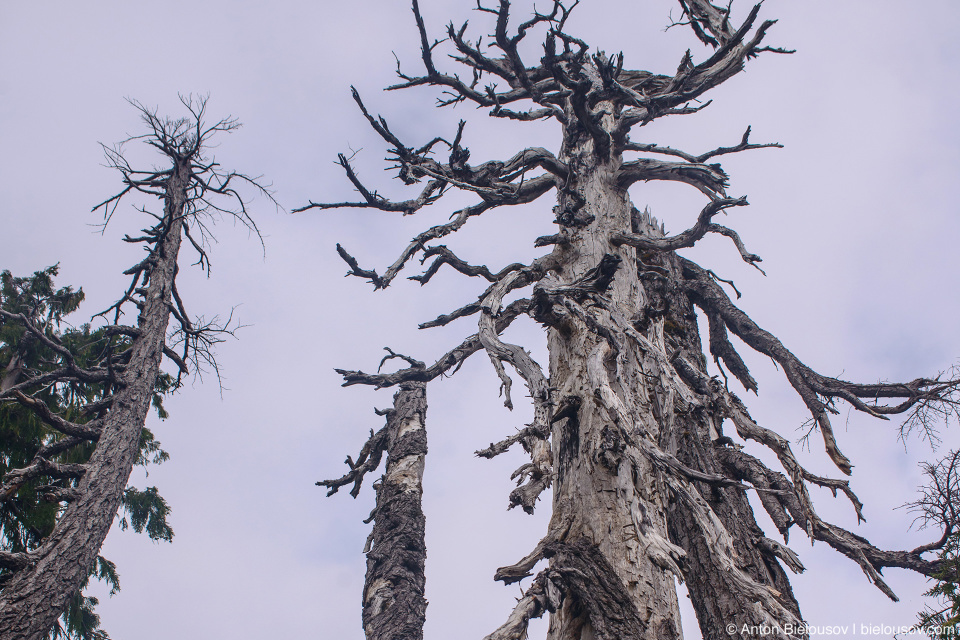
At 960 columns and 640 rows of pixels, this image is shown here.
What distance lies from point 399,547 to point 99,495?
12.3 feet

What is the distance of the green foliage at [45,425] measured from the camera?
7.86 meters

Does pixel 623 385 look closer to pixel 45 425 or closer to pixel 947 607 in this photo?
pixel 947 607

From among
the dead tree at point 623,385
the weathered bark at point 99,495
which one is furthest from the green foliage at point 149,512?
the dead tree at point 623,385

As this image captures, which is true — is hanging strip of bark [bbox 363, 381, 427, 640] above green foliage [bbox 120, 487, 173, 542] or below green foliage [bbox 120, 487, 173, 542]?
below

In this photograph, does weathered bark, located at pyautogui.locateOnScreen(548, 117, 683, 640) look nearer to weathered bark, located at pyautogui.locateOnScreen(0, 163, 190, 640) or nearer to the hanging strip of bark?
the hanging strip of bark

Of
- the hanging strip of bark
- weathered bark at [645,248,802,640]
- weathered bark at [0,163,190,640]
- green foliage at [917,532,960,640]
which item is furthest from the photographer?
weathered bark at [0,163,190,640]

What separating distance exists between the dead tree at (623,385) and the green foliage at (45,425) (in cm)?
529

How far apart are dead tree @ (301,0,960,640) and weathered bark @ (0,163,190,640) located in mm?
2720

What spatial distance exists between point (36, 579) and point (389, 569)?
140 inches

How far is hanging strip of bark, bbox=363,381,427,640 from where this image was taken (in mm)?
4445

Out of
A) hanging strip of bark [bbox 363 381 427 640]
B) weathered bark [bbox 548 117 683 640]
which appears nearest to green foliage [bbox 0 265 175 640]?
hanging strip of bark [bbox 363 381 427 640]

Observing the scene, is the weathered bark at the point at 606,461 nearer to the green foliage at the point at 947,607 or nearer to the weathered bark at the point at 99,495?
the green foliage at the point at 947,607

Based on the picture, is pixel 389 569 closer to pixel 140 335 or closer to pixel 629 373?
pixel 629 373

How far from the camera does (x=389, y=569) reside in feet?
15.4
